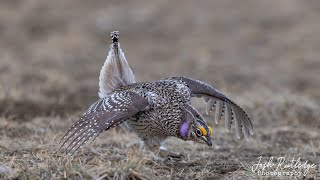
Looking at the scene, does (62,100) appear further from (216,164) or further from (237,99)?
(216,164)

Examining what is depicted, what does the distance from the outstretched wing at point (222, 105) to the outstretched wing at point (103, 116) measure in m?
0.82

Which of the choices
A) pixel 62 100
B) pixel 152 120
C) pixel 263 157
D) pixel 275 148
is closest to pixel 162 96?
pixel 152 120

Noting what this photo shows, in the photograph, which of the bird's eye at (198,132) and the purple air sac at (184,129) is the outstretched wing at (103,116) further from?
the bird's eye at (198,132)

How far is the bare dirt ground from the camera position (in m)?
5.85

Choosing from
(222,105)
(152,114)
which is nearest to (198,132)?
(152,114)

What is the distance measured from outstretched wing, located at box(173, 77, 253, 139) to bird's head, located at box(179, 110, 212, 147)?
2.37ft

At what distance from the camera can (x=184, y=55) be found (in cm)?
1285

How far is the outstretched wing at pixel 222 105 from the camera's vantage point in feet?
21.9

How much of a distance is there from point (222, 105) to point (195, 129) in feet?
4.45

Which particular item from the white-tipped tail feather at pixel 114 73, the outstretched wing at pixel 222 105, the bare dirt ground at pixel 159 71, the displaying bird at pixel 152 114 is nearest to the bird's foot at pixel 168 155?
the displaying bird at pixel 152 114

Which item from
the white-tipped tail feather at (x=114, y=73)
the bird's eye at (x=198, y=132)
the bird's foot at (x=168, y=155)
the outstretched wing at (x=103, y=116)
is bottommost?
the bird's foot at (x=168, y=155)

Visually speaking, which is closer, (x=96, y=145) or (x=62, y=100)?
(x=96, y=145)

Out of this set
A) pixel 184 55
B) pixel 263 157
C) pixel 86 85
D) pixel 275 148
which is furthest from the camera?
pixel 184 55

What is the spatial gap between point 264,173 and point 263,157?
124 centimetres
